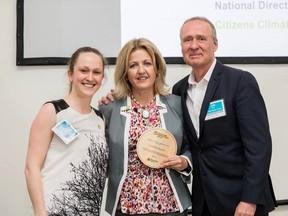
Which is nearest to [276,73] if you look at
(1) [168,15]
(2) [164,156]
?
(1) [168,15]

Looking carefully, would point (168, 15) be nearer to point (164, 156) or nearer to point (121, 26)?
point (121, 26)

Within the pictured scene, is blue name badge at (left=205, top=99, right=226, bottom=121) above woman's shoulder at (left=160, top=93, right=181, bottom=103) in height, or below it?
below

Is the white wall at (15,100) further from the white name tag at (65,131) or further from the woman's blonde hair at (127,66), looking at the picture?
the white name tag at (65,131)

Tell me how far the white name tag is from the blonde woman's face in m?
0.44

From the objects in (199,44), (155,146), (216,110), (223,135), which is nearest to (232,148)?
(223,135)

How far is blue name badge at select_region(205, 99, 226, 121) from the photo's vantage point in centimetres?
171

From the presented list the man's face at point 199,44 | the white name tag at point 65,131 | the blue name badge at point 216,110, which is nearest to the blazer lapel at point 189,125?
the blue name badge at point 216,110

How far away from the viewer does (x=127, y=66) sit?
1.81m

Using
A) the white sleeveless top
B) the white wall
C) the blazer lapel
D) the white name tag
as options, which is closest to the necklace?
the blazer lapel

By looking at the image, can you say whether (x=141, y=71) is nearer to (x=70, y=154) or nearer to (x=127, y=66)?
(x=127, y=66)

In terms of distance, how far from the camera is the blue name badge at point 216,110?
1.71 metres

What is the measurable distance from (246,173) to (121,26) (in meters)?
1.45

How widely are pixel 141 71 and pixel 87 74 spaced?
0.95 feet

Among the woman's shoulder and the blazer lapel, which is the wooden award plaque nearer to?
the blazer lapel
